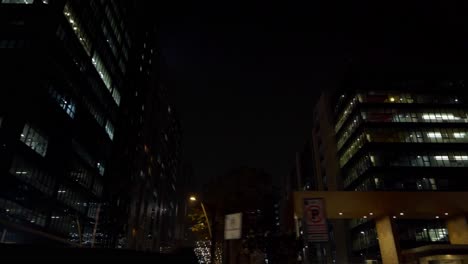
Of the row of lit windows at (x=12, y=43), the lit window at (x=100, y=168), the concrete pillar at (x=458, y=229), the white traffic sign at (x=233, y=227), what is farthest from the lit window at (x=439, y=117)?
the row of lit windows at (x=12, y=43)

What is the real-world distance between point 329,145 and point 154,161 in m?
60.4

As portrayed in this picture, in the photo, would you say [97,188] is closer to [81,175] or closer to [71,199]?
[81,175]

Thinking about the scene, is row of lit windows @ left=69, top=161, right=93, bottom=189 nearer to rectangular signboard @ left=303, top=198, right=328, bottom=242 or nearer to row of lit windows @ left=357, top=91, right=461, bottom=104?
rectangular signboard @ left=303, top=198, right=328, bottom=242

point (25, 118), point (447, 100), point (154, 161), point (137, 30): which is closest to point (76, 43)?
point (25, 118)

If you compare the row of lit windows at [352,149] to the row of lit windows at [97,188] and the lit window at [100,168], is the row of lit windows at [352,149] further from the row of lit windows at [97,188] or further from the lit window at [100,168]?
the row of lit windows at [97,188]

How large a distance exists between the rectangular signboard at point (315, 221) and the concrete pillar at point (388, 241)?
15.6 metres

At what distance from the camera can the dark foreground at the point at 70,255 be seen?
22.8ft

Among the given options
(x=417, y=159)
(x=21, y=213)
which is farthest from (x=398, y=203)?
(x=417, y=159)

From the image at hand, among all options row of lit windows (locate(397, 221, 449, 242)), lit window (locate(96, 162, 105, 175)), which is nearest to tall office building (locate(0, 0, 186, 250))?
lit window (locate(96, 162, 105, 175))

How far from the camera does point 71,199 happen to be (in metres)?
59.2

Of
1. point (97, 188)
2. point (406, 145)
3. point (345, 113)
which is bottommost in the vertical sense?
point (97, 188)

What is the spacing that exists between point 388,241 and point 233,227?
22847 millimetres

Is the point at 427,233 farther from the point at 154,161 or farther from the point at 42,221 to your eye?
the point at 154,161

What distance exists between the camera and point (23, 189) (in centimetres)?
4500
